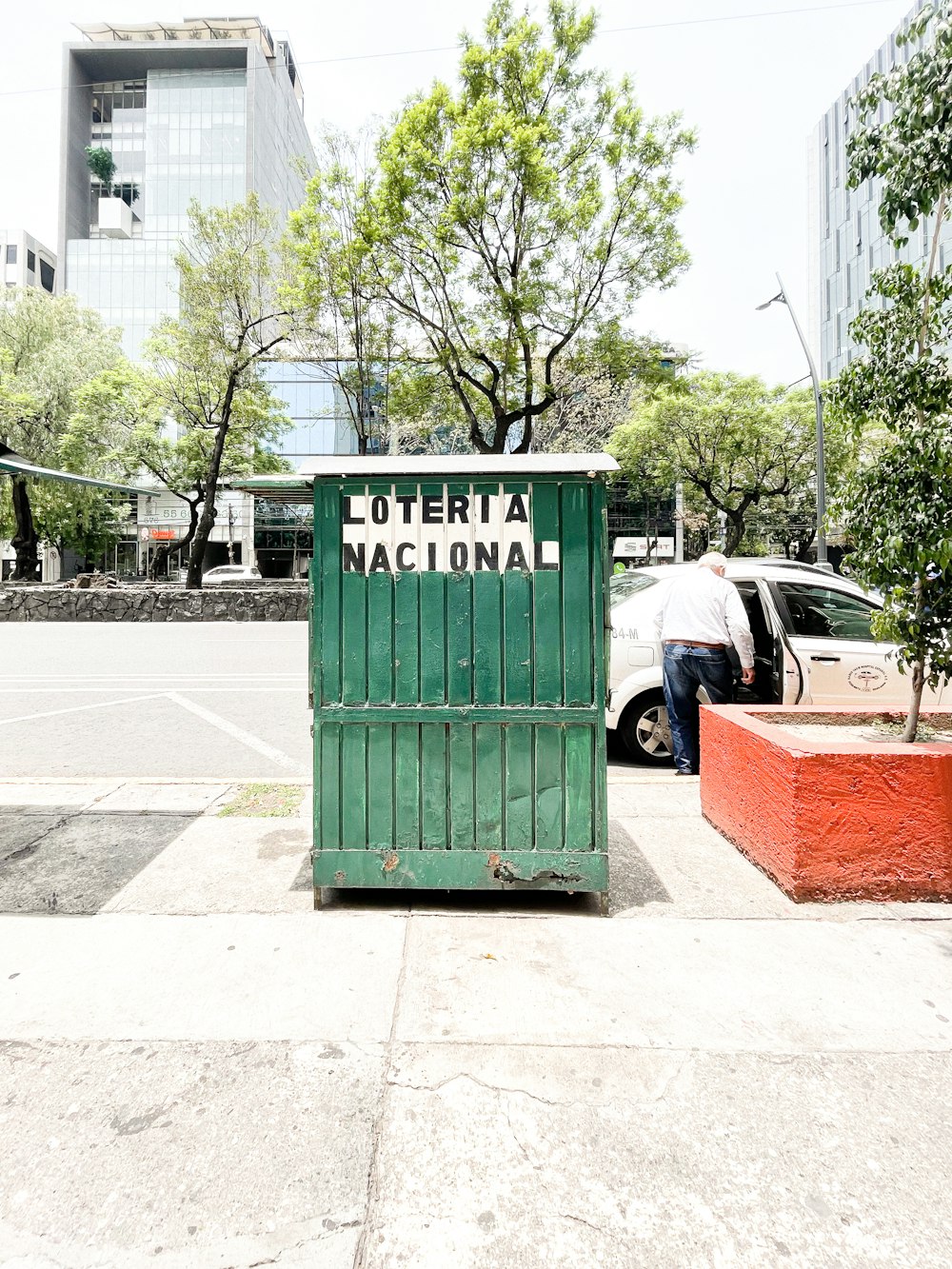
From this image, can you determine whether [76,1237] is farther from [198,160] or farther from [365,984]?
→ [198,160]

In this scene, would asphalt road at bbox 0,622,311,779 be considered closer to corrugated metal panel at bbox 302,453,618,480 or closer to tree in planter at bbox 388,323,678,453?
corrugated metal panel at bbox 302,453,618,480

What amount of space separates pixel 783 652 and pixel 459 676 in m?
3.67

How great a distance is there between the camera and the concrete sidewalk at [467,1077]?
6.20 ft

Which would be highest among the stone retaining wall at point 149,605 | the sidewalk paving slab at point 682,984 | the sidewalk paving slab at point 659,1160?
the stone retaining wall at point 149,605

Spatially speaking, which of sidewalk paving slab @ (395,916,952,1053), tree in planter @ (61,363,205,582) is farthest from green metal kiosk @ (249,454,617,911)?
tree in planter @ (61,363,205,582)

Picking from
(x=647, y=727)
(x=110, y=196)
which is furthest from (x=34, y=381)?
(x=110, y=196)

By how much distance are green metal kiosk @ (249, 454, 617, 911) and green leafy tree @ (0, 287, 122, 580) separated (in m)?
30.6

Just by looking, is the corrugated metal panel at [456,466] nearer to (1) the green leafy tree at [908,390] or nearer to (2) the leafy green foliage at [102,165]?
(1) the green leafy tree at [908,390]

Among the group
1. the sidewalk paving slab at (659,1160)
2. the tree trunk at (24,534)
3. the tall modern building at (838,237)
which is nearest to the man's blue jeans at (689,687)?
the sidewalk paving slab at (659,1160)

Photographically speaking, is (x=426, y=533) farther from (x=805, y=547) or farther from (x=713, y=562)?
(x=805, y=547)

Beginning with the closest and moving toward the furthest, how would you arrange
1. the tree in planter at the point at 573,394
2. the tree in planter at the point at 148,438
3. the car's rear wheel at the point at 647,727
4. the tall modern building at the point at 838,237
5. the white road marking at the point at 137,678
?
the car's rear wheel at the point at 647,727
the white road marking at the point at 137,678
the tree in planter at the point at 573,394
the tree in planter at the point at 148,438
the tall modern building at the point at 838,237

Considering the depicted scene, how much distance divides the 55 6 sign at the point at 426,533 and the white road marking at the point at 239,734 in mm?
3268

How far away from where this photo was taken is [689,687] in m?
5.94

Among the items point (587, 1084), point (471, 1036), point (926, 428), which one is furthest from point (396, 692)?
point (926, 428)
